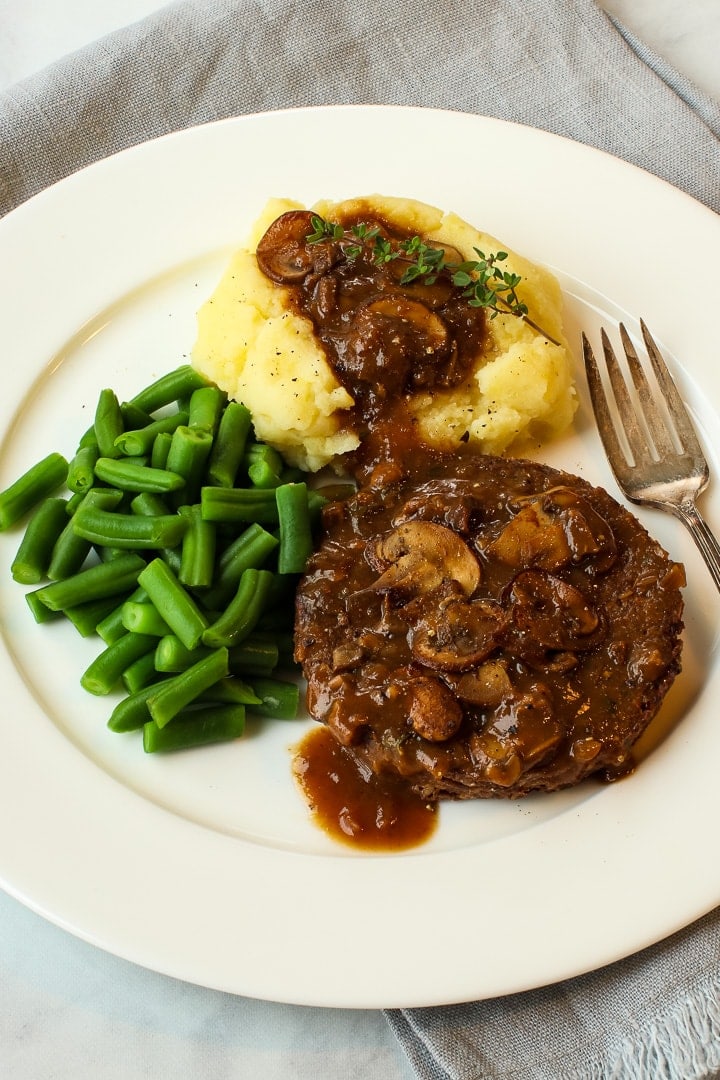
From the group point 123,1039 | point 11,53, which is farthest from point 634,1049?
point 11,53

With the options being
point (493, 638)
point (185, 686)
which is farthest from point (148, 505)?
point (493, 638)

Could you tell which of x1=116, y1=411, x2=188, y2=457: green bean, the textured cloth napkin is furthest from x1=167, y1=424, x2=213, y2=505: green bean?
the textured cloth napkin

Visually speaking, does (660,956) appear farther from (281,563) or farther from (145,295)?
(145,295)

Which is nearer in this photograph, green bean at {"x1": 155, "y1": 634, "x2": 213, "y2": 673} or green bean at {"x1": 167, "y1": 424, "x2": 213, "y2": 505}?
green bean at {"x1": 155, "y1": 634, "x2": 213, "y2": 673}

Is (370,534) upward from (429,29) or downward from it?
downward

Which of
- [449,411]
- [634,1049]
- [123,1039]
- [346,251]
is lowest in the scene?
[634,1049]

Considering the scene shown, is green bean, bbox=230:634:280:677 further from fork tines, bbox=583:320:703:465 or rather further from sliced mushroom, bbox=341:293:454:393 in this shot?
fork tines, bbox=583:320:703:465
